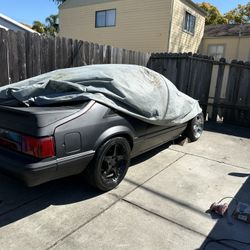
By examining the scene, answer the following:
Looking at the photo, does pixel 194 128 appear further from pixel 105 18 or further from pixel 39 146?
pixel 105 18

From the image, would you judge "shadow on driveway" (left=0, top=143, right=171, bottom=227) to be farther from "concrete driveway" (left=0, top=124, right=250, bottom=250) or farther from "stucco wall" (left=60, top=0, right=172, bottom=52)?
"stucco wall" (left=60, top=0, right=172, bottom=52)

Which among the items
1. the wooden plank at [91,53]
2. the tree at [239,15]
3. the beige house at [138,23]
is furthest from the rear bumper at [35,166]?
the tree at [239,15]

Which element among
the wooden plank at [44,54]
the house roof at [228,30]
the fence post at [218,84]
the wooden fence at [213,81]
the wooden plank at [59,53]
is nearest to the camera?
the wooden plank at [44,54]

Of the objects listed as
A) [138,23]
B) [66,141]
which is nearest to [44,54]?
[66,141]

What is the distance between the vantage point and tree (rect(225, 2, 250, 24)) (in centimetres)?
3247

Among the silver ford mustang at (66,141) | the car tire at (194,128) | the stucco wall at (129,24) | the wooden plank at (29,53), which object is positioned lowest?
the car tire at (194,128)

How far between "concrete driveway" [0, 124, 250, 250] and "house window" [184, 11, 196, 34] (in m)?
14.3

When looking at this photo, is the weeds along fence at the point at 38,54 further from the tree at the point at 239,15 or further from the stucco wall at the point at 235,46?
the tree at the point at 239,15

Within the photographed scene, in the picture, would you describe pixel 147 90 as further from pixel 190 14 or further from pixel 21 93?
pixel 190 14

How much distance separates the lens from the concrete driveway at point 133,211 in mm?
2650

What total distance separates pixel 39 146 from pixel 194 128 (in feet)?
13.0

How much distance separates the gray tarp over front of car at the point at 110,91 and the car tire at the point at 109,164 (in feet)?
1.50

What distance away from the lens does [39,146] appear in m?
2.64

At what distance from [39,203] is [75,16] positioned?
18317mm
